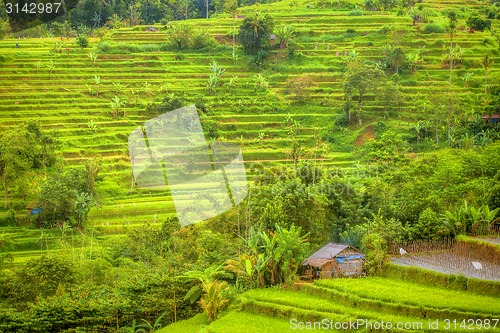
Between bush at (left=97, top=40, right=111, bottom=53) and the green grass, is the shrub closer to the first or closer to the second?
bush at (left=97, top=40, right=111, bottom=53)

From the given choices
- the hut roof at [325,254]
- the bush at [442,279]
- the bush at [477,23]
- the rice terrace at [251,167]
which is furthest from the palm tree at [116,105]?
the bush at [442,279]

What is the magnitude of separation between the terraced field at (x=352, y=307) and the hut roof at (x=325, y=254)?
0.99 metres

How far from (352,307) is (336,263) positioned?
2948mm

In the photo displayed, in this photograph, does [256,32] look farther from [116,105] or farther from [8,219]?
[8,219]

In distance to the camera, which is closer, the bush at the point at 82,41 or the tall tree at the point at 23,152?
the tall tree at the point at 23,152

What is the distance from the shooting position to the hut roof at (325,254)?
68.6 feet

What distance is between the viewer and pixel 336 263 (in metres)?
21.0

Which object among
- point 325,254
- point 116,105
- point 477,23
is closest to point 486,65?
point 477,23

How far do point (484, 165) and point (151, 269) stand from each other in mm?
11443

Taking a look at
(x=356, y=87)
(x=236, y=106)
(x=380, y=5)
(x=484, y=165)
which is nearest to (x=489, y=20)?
(x=380, y=5)

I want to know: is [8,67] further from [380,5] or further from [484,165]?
[484,165]

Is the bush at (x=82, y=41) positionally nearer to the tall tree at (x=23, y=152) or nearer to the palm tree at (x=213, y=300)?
the tall tree at (x=23, y=152)

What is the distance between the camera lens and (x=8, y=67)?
4747 cm

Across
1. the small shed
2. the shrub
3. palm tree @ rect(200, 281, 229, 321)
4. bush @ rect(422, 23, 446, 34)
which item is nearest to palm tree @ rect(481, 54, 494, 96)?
bush @ rect(422, 23, 446, 34)
